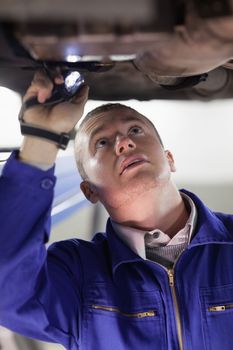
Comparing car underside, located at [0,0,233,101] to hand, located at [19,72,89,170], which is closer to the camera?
car underside, located at [0,0,233,101]

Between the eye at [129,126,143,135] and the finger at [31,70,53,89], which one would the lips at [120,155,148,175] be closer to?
the eye at [129,126,143,135]

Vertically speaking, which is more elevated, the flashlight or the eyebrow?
the flashlight

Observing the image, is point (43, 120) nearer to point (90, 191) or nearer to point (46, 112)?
point (46, 112)

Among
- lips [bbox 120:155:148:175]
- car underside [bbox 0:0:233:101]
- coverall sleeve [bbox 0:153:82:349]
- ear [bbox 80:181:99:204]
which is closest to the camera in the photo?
car underside [bbox 0:0:233:101]

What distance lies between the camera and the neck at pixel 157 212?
2.96 feet

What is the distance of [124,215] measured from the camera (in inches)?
36.5

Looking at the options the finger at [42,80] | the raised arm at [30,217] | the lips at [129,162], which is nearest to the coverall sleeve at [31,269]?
the raised arm at [30,217]

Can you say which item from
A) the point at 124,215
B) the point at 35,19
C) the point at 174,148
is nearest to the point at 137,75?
the point at 124,215

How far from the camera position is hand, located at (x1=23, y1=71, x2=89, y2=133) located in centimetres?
67


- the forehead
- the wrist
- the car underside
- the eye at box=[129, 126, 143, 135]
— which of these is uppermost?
the car underside

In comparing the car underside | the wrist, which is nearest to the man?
the wrist

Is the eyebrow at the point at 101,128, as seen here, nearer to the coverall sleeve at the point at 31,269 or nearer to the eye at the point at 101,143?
the eye at the point at 101,143

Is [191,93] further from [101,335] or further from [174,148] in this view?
[174,148]

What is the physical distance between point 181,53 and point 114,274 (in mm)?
500
